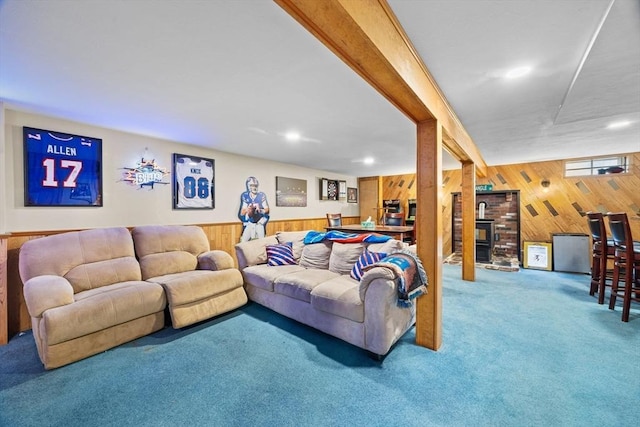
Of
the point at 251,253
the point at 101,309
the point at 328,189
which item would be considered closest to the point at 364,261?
the point at 251,253

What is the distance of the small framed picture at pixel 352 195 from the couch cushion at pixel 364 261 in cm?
525

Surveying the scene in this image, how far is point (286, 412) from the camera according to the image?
1.54 meters

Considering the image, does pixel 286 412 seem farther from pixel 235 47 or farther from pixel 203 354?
pixel 235 47

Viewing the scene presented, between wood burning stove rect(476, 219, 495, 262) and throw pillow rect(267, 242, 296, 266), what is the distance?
179 inches

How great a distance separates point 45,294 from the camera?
2.03 metres

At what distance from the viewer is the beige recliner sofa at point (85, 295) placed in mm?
1979

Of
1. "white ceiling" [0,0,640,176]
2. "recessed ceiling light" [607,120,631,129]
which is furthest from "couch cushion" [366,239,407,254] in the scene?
"recessed ceiling light" [607,120,631,129]

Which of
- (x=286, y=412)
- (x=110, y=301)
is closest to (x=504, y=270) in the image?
(x=286, y=412)

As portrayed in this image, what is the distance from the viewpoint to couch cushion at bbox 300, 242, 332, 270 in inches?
127

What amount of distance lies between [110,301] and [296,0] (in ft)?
8.97

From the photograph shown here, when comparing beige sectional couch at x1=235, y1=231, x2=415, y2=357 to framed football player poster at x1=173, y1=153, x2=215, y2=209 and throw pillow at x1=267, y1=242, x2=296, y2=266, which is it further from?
framed football player poster at x1=173, y1=153, x2=215, y2=209

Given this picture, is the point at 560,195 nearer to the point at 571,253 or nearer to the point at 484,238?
the point at 571,253

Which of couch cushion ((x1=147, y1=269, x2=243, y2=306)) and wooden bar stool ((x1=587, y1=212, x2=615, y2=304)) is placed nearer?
couch cushion ((x1=147, y1=269, x2=243, y2=306))

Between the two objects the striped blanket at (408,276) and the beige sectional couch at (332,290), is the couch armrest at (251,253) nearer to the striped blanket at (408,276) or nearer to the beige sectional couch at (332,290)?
the beige sectional couch at (332,290)
